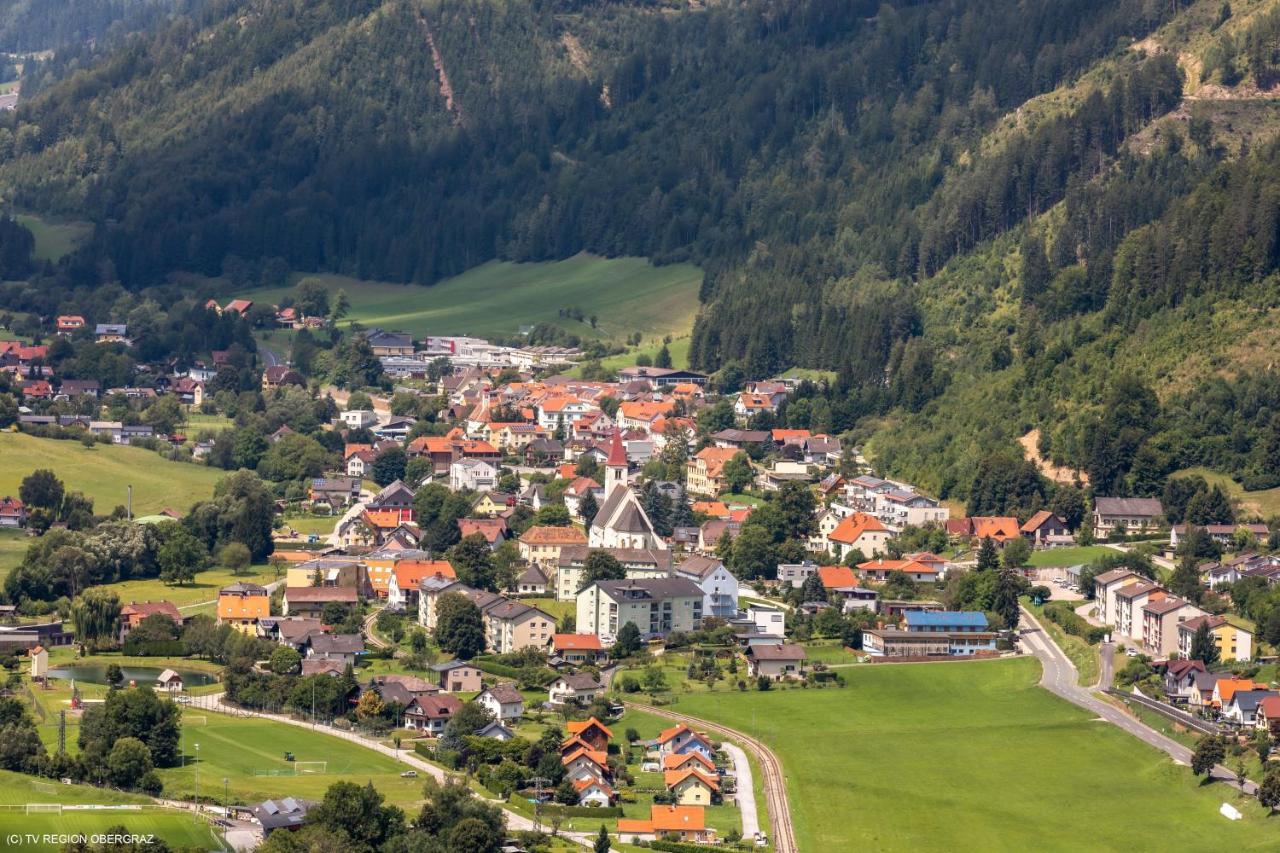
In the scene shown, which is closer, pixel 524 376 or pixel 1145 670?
pixel 1145 670

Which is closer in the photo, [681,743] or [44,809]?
[44,809]

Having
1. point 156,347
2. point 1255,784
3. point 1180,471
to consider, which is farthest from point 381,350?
point 1255,784

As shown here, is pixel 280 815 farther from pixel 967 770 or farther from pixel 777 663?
pixel 777 663

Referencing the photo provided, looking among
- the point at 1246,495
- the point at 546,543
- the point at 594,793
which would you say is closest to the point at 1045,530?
the point at 1246,495

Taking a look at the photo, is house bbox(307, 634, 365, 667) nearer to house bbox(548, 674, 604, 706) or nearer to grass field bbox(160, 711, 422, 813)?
house bbox(548, 674, 604, 706)

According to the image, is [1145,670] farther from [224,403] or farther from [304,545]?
[224,403]

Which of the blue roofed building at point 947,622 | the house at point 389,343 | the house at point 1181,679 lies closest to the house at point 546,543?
the blue roofed building at point 947,622

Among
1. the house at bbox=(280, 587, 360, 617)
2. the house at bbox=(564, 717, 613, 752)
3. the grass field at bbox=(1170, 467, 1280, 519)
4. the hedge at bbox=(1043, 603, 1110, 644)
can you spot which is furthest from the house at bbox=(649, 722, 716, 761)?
the grass field at bbox=(1170, 467, 1280, 519)
